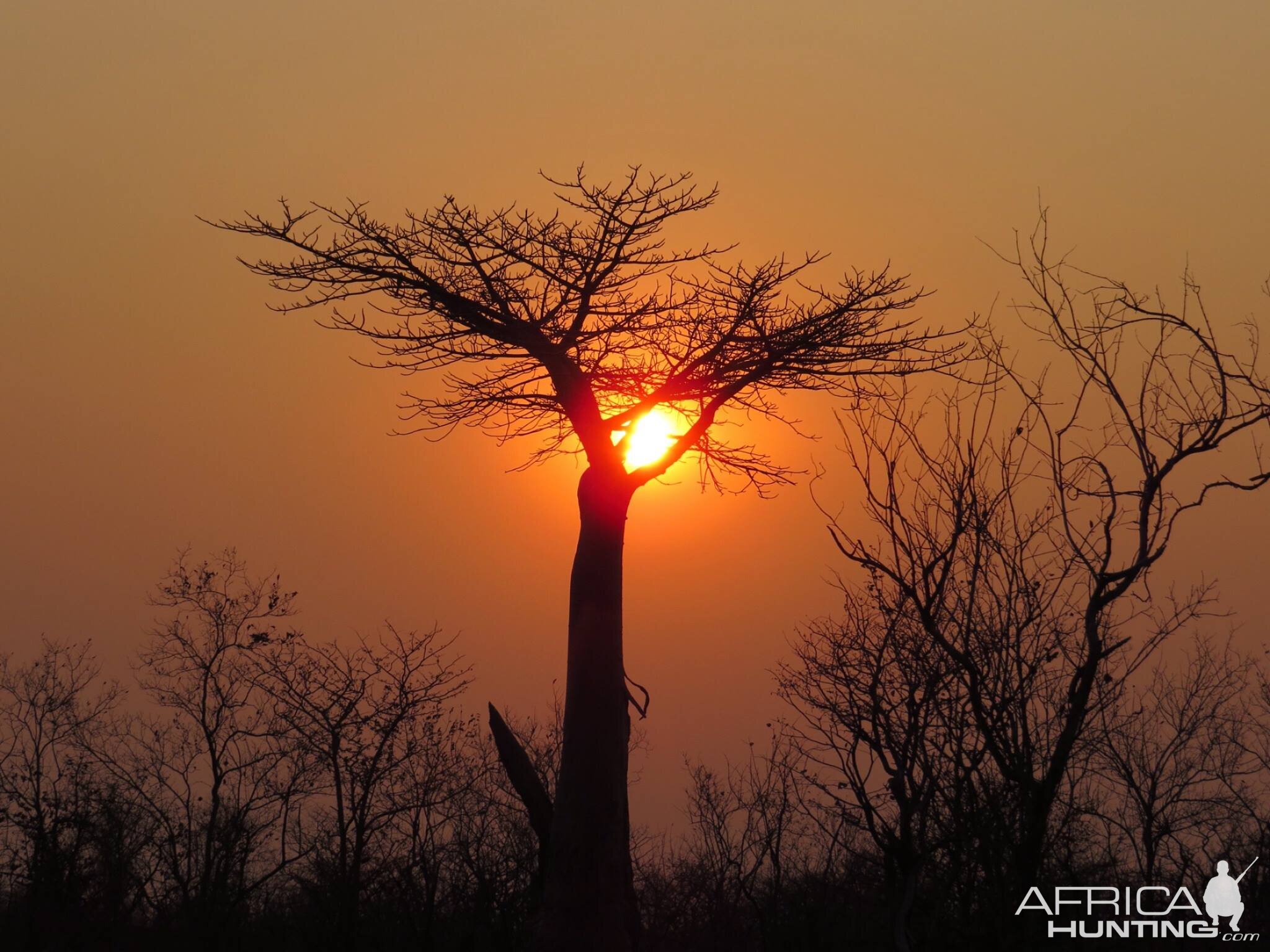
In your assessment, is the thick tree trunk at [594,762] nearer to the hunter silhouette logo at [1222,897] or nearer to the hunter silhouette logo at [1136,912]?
the hunter silhouette logo at [1136,912]

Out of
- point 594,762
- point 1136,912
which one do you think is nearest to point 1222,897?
point 1136,912

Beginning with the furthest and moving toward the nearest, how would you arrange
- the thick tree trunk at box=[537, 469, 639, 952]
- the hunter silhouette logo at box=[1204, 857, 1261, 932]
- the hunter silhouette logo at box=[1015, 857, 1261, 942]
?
the thick tree trunk at box=[537, 469, 639, 952], the hunter silhouette logo at box=[1204, 857, 1261, 932], the hunter silhouette logo at box=[1015, 857, 1261, 942]

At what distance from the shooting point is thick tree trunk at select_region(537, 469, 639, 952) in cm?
669

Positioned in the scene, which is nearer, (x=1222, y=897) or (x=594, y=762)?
Answer: (x=1222, y=897)

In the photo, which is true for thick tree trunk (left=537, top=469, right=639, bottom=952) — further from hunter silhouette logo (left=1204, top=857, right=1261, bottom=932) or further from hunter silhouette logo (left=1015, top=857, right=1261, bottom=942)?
hunter silhouette logo (left=1204, top=857, right=1261, bottom=932)

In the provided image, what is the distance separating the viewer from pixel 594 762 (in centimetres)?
699

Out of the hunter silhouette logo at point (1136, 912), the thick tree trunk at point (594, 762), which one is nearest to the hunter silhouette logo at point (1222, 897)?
the hunter silhouette logo at point (1136, 912)

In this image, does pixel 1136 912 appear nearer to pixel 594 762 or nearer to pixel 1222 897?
pixel 1222 897

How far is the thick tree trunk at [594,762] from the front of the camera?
6.69m

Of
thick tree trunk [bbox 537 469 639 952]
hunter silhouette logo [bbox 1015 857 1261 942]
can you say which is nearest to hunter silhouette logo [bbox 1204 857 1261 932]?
hunter silhouette logo [bbox 1015 857 1261 942]

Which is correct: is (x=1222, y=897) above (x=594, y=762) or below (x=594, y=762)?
below

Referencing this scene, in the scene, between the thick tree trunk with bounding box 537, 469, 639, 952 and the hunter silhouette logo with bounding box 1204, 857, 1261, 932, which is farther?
the thick tree trunk with bounding box 537, 469, 639, 952

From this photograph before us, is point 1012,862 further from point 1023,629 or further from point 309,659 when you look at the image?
point 309,659

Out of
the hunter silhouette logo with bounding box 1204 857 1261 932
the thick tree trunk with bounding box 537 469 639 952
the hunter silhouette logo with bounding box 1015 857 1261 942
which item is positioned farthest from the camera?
the thick tree trunk with bounding box 537 469 639 952
